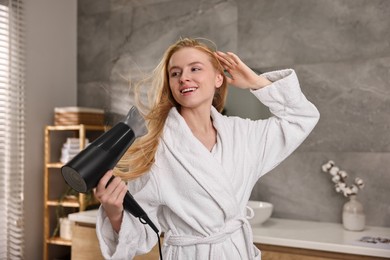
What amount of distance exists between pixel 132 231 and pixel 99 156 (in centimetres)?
34

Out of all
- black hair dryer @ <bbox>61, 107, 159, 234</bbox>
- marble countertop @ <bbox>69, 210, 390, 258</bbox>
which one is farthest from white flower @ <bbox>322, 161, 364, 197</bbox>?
black hair dryer @ <bbox>61, 107, 159, 234</bbox>

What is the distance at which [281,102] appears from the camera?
1.35 meters

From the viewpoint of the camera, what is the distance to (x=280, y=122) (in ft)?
4.53

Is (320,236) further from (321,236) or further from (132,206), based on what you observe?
(132,206)

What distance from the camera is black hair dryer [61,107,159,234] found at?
35.2 inches

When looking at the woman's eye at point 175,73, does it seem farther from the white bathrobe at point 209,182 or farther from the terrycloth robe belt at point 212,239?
the terrycloth robe belt at point 212,239

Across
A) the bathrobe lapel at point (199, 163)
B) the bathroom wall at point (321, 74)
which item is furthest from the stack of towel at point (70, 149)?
the bathrobe lapel at point (199, 163)

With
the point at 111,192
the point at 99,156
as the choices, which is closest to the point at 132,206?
the point at 111,192

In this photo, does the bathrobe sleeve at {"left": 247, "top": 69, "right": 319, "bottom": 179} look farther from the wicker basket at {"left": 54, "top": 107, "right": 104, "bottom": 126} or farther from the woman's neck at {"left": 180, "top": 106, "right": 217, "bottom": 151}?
the wicker basket at {"left": 54, "top": 107, "right": 104, "bottom": 126}

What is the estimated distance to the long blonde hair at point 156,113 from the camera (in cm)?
125

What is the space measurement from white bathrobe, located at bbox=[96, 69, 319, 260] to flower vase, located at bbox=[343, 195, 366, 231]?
3.60 feet

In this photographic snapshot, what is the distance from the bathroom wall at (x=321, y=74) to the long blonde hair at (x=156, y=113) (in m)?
0.98

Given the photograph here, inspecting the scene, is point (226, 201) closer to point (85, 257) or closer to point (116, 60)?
point (85, 257)

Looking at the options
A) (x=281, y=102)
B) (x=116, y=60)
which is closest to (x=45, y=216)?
(x=116, y=60)
